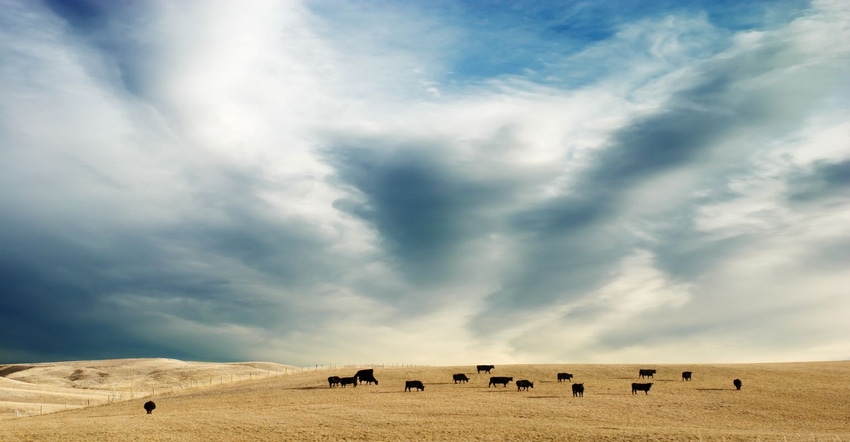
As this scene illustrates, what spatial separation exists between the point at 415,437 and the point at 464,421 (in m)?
5.58

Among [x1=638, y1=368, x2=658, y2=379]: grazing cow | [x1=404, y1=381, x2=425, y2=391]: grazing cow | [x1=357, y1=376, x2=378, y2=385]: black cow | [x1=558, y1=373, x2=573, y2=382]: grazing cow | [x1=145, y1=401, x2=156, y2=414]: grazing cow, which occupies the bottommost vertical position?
[x1=145, y1=401, x2=156, y2=414]: grazing cow

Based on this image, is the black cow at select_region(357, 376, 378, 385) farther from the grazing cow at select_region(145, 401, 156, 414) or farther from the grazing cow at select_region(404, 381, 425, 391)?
the grazing cow at select_region(145, 401, 156, 414)

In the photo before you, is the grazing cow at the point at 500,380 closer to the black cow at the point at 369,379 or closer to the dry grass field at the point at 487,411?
the dry grass field at the point at 487,411

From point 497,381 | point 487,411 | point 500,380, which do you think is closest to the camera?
point 487,411

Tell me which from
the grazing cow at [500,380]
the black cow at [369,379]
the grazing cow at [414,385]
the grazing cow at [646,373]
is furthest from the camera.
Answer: the grazing cow at [646,373]

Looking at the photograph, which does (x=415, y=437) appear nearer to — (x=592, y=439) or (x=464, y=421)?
(x=464, y=421)

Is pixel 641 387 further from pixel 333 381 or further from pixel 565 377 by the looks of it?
pixel 333 381

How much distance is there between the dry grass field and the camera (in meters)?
35.8

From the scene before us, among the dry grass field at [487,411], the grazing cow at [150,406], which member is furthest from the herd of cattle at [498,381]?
the grazing cow at [150,406]

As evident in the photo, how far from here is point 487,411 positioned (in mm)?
43062

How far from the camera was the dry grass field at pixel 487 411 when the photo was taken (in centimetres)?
3575

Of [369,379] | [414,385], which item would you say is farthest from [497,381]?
[369,379]

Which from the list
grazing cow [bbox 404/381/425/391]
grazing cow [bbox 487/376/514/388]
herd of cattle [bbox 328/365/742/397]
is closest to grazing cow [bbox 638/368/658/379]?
herd of cattle [bbox 328/365/742/397]

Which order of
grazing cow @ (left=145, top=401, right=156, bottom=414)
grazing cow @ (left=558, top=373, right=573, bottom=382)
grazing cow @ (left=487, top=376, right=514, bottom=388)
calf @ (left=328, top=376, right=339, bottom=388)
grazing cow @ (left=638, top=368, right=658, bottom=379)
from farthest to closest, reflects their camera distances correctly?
1. grazing cow @ (left=638, top=368, right=658, bottom=379)
2. grazing cow @ (left=558, top=373, right=573, bottom=382)
3. calf @ (left=328, top=376, right=339, bottom=388)
4. grazing cow @ (left=487, top=376, right=514, bottom=388)
5. grazing cow @ (left=145, top=401, right=156, bottom=414)
